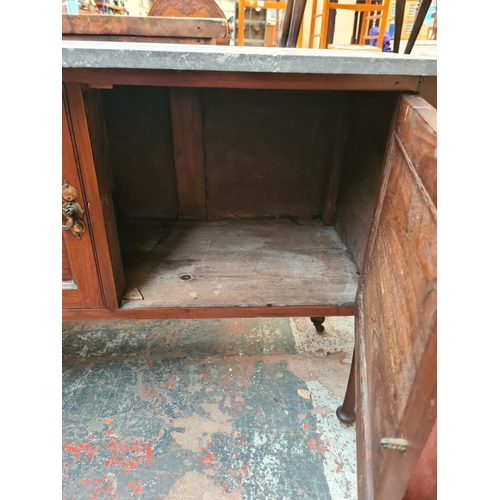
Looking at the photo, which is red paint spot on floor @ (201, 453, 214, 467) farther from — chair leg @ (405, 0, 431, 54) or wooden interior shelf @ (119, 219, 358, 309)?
chair leg @ (405, 0, 431, 54)

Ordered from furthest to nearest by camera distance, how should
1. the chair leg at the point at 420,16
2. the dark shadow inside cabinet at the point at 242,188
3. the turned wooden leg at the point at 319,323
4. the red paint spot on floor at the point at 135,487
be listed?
the turned wooden leg at the point at 319,323
the chair leg at the point at 420,16
the dark shadow inside cabinet at the point at 242,188
the red paint spot on floor at the point at 135,487

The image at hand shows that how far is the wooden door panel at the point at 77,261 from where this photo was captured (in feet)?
2.32

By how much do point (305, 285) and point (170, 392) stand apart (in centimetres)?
58

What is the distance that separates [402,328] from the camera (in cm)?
48

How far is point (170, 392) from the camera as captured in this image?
46.4 inches

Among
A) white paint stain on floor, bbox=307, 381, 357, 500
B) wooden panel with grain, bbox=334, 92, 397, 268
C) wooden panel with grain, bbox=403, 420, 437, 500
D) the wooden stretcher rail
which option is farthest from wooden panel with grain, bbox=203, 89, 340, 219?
wooden panel with grain, bbox=403, 420, 437, 500

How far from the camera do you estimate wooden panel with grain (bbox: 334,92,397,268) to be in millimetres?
908

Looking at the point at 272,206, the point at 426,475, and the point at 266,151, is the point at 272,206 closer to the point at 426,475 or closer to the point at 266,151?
the point at 266,151

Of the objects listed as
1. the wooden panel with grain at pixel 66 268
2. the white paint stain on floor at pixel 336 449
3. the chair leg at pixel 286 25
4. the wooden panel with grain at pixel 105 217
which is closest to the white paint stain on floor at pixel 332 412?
the white paint stain on floor at pixel 336 449

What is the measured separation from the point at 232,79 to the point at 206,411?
3.10 feet

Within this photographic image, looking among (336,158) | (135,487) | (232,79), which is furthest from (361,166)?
(135,487)

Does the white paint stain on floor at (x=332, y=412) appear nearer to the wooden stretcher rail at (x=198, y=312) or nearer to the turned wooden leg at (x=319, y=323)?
the turned wooden leg at (x=319, y=323)

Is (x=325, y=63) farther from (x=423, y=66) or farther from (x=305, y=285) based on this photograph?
(x=305, y=285)

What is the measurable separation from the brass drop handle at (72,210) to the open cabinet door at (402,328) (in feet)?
2.01
